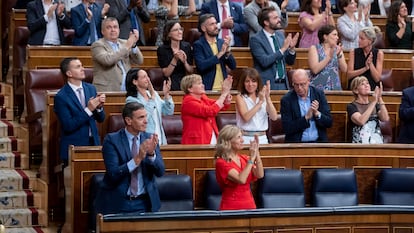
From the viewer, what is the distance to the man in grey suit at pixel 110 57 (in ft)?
24.7

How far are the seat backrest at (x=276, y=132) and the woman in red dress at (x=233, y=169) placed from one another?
4.88ft

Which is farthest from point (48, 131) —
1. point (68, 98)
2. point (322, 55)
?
point (322, 55)

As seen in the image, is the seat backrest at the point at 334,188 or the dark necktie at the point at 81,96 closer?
the seat backrest at the point at 334,188

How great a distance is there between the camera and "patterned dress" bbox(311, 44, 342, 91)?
8.02 meters

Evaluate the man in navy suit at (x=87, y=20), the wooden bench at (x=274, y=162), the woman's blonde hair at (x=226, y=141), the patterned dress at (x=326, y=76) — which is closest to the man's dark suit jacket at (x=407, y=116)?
the wooden bench at (x=274, y=162)

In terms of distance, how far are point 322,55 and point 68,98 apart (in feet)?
6.70

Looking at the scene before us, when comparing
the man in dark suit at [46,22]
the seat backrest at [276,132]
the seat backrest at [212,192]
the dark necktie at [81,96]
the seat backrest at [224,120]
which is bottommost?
the seat backrest at [212,192]

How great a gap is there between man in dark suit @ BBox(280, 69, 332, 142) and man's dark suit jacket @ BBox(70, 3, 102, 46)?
6.26ft

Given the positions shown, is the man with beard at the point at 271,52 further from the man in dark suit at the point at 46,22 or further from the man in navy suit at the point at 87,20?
the man in dark suit at the point at 46,22

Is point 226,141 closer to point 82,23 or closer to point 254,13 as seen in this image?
point 82,23

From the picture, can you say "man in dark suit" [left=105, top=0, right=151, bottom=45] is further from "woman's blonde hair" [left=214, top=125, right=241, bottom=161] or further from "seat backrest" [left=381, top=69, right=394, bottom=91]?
"woman's blonde hair" [left=214, top=125, right=241, bottom=161]

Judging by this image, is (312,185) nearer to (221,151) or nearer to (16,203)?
(221,151)

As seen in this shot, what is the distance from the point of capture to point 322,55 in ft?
26.2

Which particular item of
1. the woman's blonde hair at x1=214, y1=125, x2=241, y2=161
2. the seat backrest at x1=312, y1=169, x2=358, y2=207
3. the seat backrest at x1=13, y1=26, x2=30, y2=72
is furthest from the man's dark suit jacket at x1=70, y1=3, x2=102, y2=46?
the woman's blonde hair at x1=214, y1=125, x2=241, y2=161
